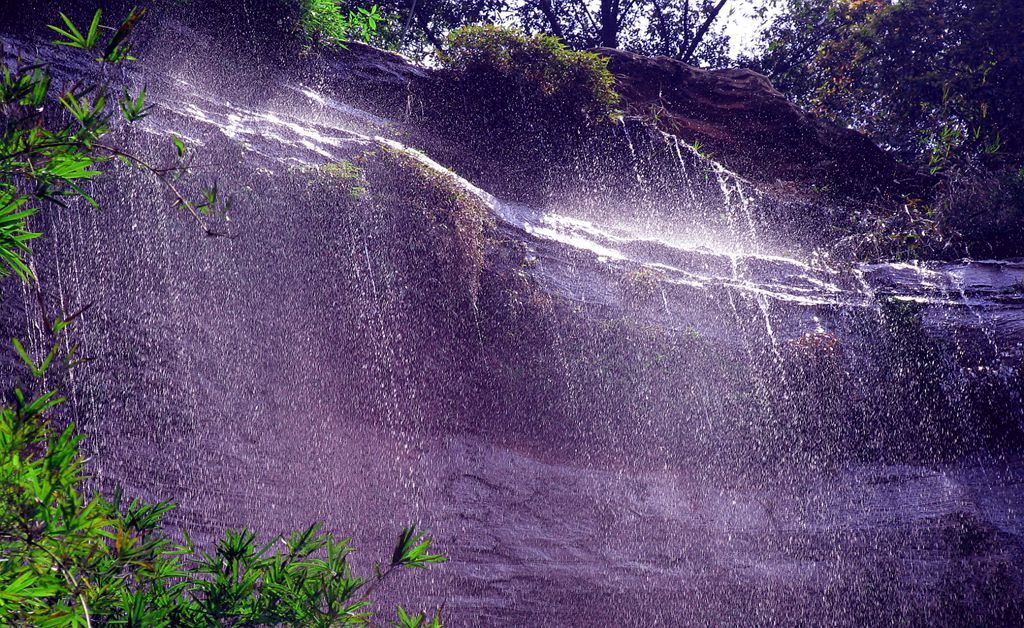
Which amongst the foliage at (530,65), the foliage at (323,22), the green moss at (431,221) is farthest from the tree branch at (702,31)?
the green moss at (431,221)

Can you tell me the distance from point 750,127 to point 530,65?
4672 millimetres

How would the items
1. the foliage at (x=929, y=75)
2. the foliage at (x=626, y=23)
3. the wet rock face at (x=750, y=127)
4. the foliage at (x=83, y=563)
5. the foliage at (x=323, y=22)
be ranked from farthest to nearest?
1. the foliage at (x=626, y=23)
2. the wet rock face at (x=750, y=127)
3. the foliage at (x=929, y=75)
4. the foliage at (x=323, y=22)
5. the foliage at (x=83, y=563)

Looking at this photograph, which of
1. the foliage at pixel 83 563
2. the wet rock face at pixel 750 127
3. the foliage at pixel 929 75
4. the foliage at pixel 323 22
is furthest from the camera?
the wet rock face at pixel 750 127

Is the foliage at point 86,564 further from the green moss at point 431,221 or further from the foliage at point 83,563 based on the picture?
the green moss at point 431,221

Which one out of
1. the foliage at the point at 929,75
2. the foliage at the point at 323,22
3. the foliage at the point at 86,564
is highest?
the foliage at the point at 929,75

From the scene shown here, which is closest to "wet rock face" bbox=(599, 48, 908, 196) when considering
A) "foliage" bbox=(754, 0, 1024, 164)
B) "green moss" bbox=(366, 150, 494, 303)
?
"foliage" bbox=(754, 0, 1024, 164)

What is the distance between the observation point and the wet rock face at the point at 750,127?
Result: 11945 millimetres

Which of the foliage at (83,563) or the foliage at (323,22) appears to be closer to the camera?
the foliage at (83,563)

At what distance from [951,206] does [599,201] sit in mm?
5169

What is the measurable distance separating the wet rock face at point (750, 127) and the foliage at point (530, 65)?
1.19m

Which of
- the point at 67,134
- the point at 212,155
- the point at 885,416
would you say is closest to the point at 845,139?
the point at 885,416

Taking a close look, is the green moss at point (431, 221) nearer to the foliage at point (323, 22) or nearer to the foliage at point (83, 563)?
the foliage at point (323, 22)

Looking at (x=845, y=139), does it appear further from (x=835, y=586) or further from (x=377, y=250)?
(x=377, y=250)

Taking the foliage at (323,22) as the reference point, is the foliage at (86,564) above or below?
below
